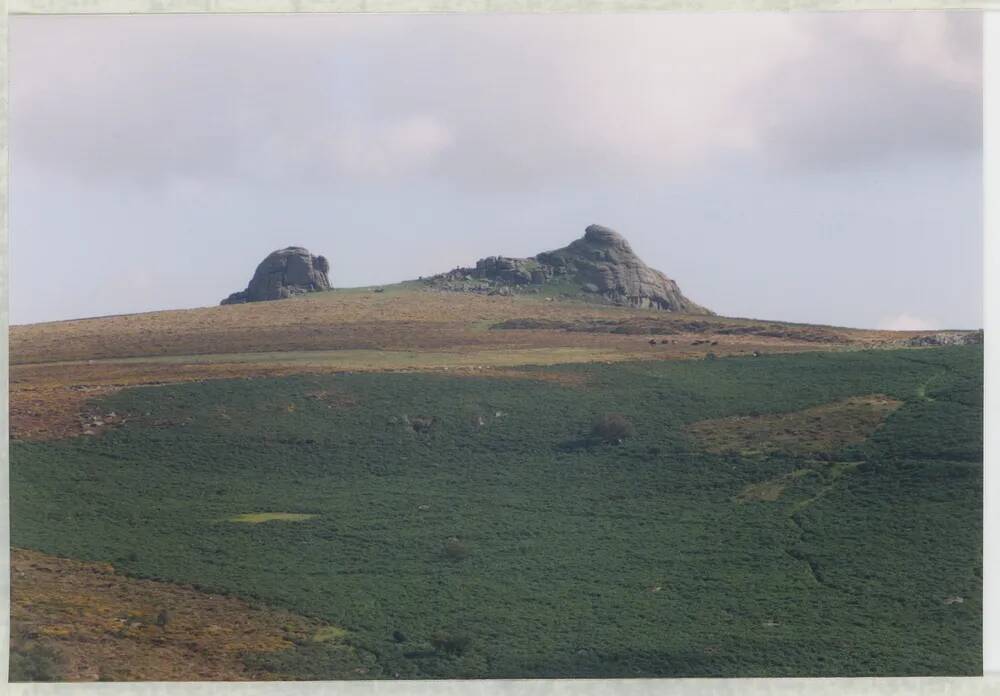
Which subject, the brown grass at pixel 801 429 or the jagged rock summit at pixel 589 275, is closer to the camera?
the brown grass at pixel 801 429

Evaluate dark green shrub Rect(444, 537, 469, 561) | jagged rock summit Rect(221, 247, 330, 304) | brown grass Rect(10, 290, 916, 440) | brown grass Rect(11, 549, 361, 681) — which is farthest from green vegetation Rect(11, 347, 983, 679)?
jagged rock summit Rect(221, 247, 330, 304)

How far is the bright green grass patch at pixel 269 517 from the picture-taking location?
40688 millimetres

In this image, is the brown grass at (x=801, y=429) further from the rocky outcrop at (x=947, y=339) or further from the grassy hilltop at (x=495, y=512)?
the rocky outcrop at (x=947, y=339)

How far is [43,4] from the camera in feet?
114

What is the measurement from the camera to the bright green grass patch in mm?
40688

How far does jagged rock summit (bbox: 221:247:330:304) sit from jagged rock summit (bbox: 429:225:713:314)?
29.8 ft

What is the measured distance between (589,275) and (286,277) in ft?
73.3

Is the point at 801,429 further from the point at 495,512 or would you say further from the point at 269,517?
the point at 269,517

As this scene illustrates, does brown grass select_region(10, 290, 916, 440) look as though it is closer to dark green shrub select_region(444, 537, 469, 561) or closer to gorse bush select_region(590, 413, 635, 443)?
gorse bush select_region(590, 413, 635, 443)

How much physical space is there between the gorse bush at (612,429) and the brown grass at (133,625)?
1449 cm

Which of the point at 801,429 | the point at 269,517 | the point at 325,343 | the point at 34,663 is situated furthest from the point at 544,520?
the point at 325,343

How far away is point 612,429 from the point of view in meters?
45.6

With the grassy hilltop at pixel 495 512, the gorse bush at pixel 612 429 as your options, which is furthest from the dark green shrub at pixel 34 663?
the gorse bush at pixel 612 429
